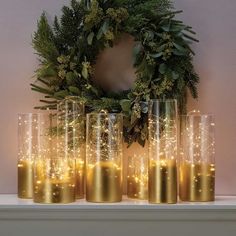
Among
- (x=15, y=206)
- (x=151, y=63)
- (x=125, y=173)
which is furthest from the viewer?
(x=125, y=173)

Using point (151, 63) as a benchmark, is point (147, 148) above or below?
below

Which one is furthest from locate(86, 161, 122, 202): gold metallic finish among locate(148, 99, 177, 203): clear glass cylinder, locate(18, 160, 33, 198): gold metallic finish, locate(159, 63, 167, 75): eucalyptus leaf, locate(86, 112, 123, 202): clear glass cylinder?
locate(159, 63, 167, 75): eucalyptus leaf

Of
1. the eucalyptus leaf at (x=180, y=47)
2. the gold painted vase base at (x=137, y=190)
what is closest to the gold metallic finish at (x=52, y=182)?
the gold painted vase base at (x=137, y=190)

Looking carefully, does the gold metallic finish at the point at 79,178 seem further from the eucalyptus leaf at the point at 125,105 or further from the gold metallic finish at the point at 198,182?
the gold metallic finish at the point at 198,182

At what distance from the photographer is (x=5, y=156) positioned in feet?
5.98

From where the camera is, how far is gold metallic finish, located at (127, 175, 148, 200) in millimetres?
1686

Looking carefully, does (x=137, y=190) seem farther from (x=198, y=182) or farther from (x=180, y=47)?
(x=180, y=47)

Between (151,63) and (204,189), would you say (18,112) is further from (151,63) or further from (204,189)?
(204,189)

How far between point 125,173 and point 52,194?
0.31 m

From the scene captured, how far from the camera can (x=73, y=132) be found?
1667mm

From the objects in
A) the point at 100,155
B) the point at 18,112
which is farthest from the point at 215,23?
the point at 18,112

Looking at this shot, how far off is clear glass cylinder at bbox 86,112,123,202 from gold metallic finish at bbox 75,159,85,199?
6cm
